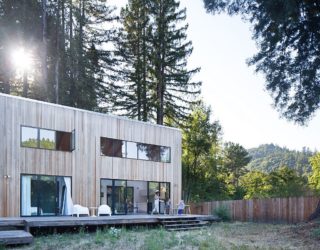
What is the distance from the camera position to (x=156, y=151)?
837 inches

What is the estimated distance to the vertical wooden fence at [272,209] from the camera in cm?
1909

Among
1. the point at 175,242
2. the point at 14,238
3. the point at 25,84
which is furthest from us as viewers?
the point at 25,84

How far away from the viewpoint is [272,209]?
2048 centimetres

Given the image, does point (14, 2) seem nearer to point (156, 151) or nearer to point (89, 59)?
point (89, 59)

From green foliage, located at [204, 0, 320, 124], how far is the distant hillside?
49.9 m

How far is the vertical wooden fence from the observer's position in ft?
62.6

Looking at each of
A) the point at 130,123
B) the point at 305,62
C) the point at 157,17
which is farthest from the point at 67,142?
the point at 157,17

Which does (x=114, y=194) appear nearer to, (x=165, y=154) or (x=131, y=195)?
(x=131, y=195)

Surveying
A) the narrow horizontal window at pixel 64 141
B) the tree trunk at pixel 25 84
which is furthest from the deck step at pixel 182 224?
the tree trunk at pixel 25 84

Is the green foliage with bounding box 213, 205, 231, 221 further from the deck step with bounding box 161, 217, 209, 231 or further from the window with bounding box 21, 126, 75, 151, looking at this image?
the window with bounding box 21, 126, 75, 151

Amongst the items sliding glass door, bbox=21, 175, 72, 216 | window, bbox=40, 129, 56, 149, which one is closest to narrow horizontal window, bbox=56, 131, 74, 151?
window, bbox=40, 129, 56, 149

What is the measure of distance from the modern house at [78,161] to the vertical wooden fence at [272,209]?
9.64 ft

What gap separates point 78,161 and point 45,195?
1981mm

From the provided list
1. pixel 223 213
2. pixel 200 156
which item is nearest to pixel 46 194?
pixel 223 213
